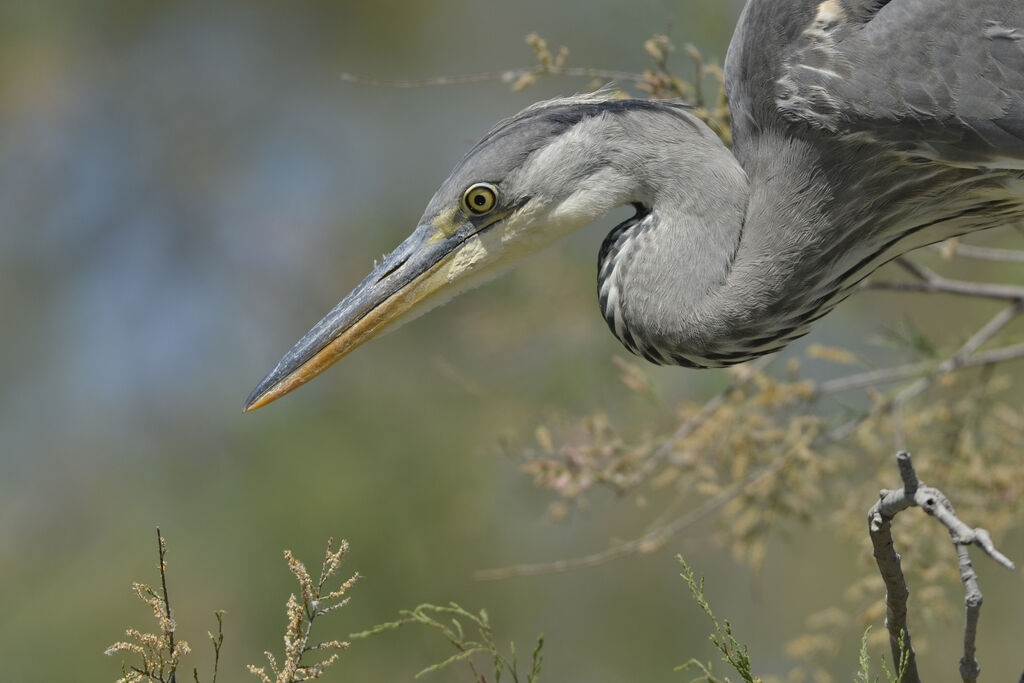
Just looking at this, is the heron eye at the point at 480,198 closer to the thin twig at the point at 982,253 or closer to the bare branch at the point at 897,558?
the bare branch at the point at 897,558

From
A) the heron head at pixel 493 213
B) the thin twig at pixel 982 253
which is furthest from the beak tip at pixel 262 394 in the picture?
the thin twig at pixel 982 253

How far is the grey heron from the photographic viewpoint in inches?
79.0

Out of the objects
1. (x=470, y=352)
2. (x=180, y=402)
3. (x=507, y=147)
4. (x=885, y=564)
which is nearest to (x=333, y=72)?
(x=180, y=402)

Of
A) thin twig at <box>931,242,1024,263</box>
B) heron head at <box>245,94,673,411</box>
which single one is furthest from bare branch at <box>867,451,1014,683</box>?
thin twig at <box>931,242,1024,263</box>

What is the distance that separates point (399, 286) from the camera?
2.31 meters

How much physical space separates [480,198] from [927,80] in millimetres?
897

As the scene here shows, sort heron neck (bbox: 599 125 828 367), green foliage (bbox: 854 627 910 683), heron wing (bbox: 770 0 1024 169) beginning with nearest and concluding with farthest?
green foliage (bbox: 854 627 910 683)
heron wing (bbox: 770 0 1024 169)
heron neck (bbox: 599 125 828 367)

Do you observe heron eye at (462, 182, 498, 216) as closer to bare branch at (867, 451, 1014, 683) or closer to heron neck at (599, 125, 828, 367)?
heron neck at (599, 125, 828, 367)

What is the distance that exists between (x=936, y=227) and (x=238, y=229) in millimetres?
4597

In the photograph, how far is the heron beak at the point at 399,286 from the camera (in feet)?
7.52

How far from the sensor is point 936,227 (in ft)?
7.71

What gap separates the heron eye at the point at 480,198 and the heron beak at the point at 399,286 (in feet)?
0.13

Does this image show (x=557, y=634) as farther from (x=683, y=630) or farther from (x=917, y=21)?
(x=917, y=21)

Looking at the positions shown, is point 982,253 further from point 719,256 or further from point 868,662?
point 868,662
